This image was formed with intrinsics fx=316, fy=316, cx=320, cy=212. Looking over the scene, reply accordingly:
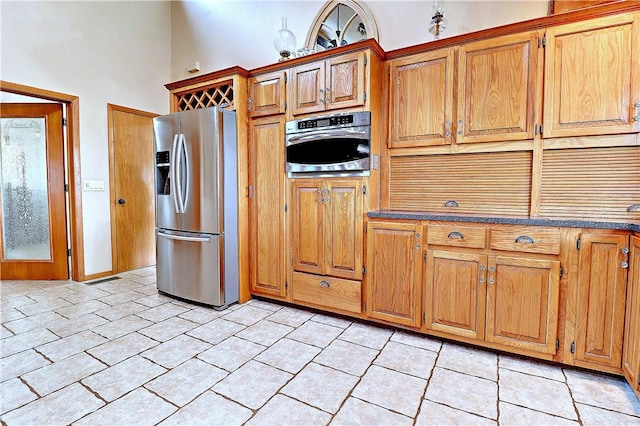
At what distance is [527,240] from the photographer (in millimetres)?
1974

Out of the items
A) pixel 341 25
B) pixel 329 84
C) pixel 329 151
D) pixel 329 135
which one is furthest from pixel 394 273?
pixel 341 25

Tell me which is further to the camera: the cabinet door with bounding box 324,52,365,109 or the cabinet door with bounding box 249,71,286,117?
the cabinet door with bounding box 249,71,286,117

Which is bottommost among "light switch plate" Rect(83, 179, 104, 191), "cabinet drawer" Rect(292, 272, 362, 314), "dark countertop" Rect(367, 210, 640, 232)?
"cabinet drawer" Rect(292, 272, 362, 314)

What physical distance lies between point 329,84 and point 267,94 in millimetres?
647

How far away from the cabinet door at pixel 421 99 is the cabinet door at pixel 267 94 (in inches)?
37.9

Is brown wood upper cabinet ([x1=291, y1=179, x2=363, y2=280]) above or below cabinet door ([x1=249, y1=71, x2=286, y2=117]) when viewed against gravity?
below

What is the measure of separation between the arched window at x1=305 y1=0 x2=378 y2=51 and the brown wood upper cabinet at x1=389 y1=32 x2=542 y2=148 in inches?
29.4

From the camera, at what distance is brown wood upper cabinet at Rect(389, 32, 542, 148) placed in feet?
7.27

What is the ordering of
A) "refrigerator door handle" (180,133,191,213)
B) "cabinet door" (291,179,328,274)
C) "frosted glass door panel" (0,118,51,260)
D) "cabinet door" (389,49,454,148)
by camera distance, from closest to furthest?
"cabinet door" (389,49,454,148) < "cabinet door" (291,179,328,274) < "refrigerator door handle" (180,133,191,213) < "frosted glass door panel" (0,118,51,260)

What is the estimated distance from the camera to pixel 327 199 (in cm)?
265

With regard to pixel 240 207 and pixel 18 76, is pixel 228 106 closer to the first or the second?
pixel 240 207

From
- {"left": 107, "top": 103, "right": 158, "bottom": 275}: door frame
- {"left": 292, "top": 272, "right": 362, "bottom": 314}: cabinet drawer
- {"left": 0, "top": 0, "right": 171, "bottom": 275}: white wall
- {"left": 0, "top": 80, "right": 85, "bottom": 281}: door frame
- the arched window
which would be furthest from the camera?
{"left": 107, "top": 103, "right": 158, "bottom": 275}: door frame

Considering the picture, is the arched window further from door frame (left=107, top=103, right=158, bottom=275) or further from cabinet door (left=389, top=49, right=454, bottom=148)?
door frame (left=107, top=103, right=158, bottom=275)

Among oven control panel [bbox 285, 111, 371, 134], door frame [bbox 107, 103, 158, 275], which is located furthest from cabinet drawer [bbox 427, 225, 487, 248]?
door frame [bbox 107, 103, 158, 275]
